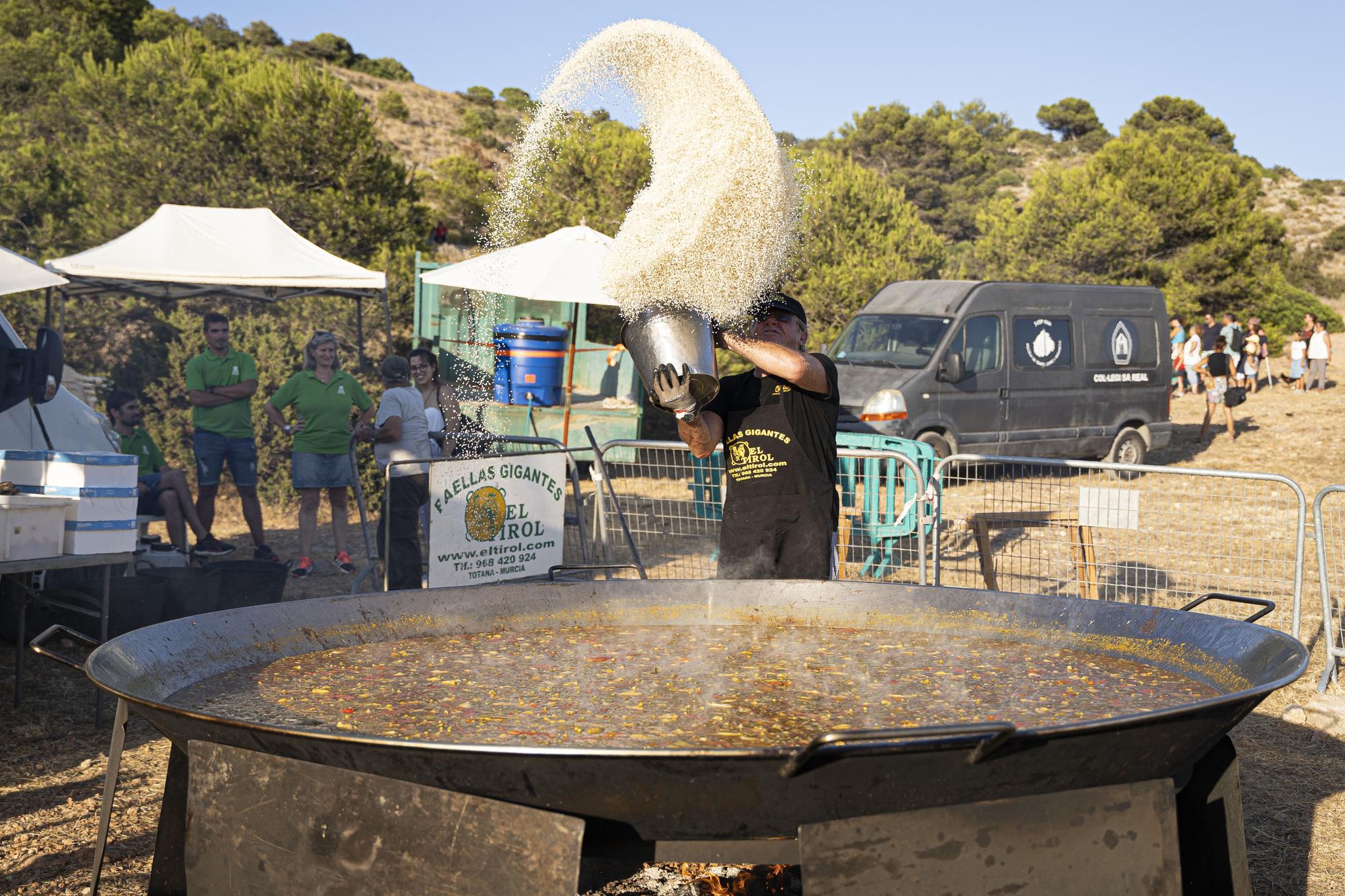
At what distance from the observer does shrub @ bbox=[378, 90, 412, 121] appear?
1686 inches

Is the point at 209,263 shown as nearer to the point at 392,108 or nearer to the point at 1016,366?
the point at 1016,366

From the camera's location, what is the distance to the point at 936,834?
2031 millimetres

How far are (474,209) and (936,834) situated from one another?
28.1 metres

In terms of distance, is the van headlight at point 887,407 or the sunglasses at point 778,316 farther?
the van headlight at point 887,407

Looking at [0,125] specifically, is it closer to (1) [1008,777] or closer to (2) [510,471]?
(2) [510,471]

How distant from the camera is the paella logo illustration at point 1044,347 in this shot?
1226 cm

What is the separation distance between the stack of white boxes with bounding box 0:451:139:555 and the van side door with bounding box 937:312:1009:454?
831 cm

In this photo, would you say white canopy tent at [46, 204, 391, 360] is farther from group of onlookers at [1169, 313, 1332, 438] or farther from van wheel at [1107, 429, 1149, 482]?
group of onlookers at [1169, 313, 1332, 438]

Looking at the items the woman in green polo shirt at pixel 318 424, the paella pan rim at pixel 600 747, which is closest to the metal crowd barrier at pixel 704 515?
the woman in green polo shirt at pixel 318 424

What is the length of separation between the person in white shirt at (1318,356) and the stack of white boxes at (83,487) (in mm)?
22049

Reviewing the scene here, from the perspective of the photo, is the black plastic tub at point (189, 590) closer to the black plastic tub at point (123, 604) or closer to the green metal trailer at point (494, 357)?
the black plastic tub at point (123, 604)

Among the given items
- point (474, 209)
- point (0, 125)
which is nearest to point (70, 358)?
point (0, 125)

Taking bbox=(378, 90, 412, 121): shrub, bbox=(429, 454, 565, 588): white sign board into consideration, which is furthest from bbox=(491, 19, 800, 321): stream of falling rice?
bbox=(378, 90, 412, 121): shrub

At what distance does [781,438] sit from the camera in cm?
392
